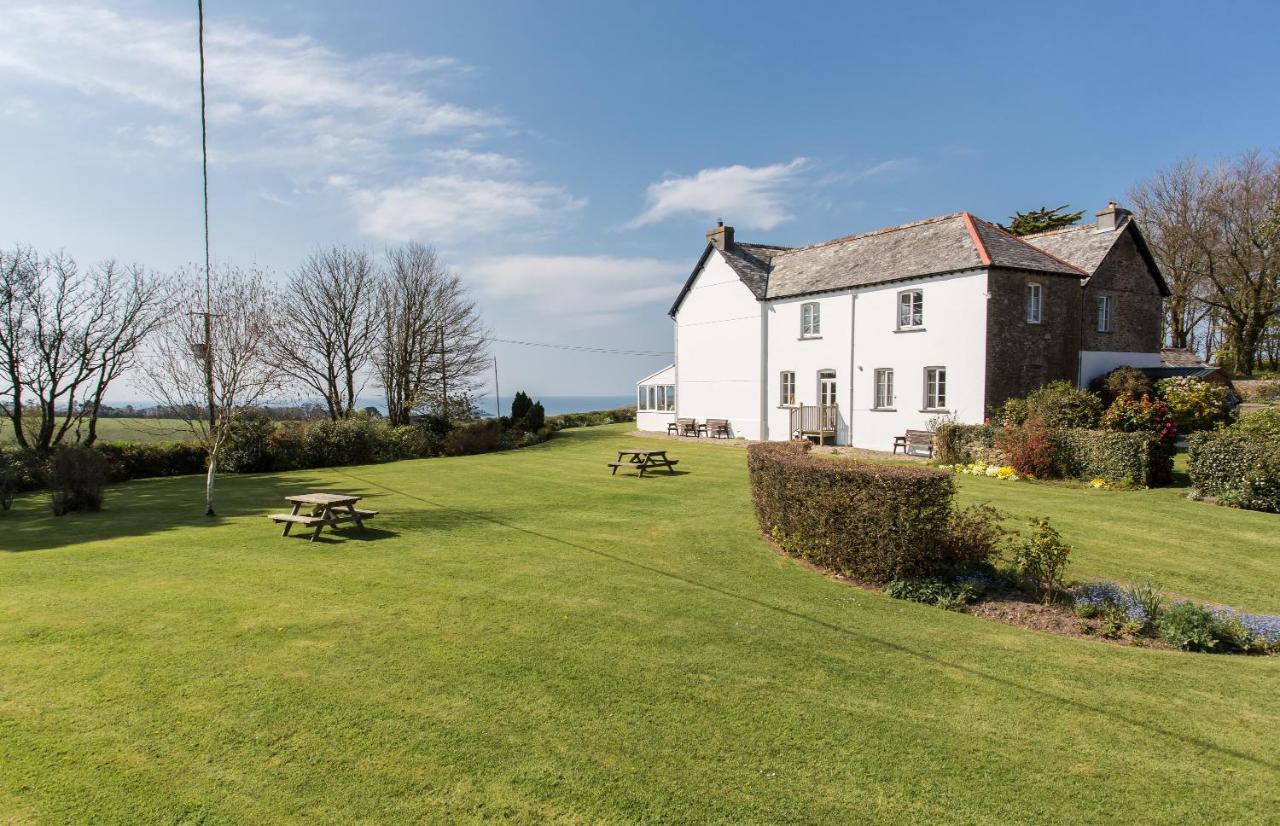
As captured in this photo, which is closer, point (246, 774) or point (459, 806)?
point (459, 806)

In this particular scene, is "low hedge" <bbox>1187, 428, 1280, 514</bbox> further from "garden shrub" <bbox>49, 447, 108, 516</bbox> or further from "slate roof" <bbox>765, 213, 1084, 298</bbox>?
"garden shrub" <bbox>49, 447, 108, 516</bbox>

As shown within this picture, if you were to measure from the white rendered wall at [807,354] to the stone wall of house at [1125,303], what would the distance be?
8301 mm

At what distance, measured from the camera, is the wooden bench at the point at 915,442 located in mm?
22719

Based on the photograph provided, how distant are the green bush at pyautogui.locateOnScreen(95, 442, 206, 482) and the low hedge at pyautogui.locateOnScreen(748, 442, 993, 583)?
24.3m

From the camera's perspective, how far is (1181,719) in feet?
17.1

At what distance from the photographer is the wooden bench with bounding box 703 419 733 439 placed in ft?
104

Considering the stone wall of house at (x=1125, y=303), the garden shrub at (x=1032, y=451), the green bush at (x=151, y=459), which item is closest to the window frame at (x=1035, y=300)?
the stone wall of house at (x=1125, y=303)

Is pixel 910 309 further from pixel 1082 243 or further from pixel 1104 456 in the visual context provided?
pixel 1104 456

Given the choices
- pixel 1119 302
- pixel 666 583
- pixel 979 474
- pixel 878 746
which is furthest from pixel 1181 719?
pixel 1119 302

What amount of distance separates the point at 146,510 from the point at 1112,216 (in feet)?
108

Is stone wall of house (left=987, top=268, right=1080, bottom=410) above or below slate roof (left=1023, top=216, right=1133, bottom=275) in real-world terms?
below

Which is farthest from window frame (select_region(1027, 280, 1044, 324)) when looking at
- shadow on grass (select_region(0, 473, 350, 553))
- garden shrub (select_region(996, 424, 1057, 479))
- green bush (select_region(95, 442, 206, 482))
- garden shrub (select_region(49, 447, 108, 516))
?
green bush (select_region(95, 442, 206, 482))

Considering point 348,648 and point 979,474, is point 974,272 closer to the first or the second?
point 979,474

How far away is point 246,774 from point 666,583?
5296 mm
